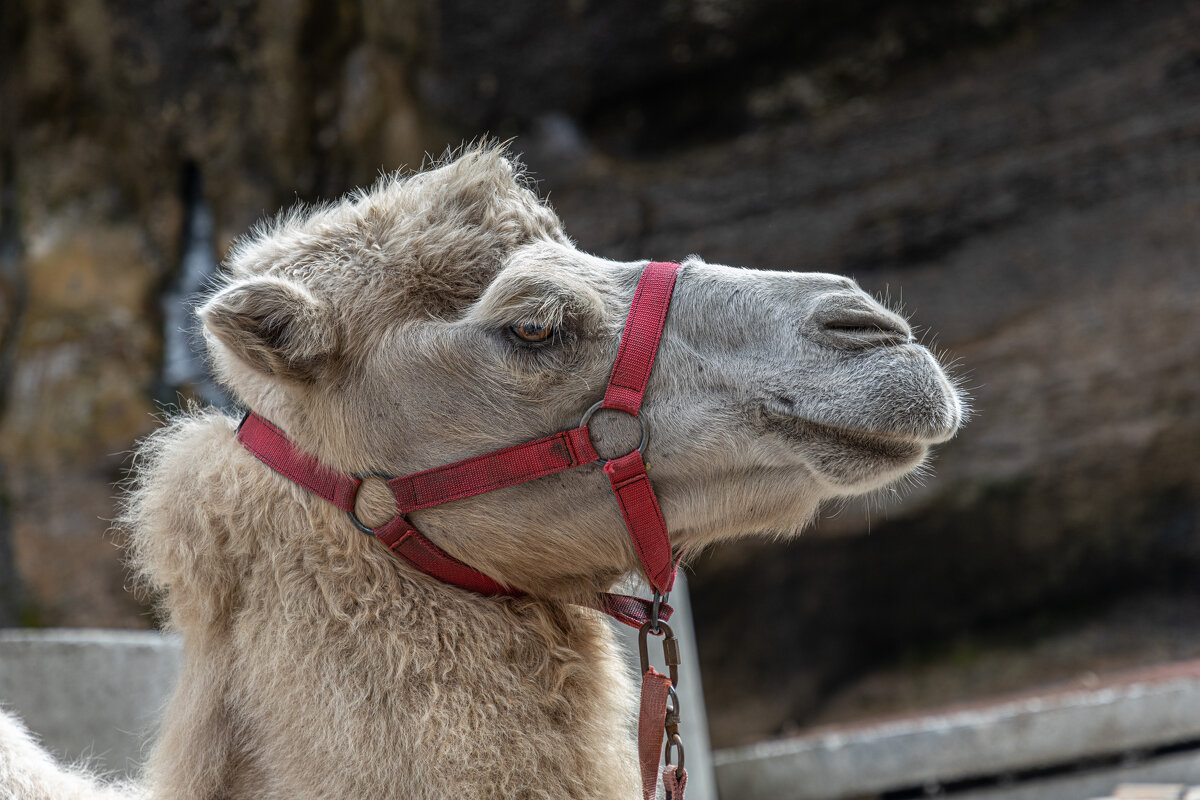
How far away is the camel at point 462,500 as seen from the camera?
6.43 ft

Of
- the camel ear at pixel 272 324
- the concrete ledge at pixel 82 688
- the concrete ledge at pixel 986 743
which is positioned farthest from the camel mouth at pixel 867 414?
the concrete ledge at pixel 986 743

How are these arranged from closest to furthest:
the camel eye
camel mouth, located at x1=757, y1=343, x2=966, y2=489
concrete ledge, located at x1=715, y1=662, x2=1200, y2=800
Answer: camel mouth, located at x1=757, y1=343, x2=966, y2=489 < the camel eye < concrete ledge, located at x1=715, y1=662, x2=1200, y2=800

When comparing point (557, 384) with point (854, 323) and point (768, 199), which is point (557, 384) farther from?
point (768, 199)

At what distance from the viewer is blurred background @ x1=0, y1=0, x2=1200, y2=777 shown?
23.2 ft

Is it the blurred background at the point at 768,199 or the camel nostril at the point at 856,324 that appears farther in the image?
the blurred background at the point at 768,199

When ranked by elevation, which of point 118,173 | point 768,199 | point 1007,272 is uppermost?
point 118,173

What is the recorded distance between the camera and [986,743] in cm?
478

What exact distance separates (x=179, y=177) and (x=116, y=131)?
0.57 m

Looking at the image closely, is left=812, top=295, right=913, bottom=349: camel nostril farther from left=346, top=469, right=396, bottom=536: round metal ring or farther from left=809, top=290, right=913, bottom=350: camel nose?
left=346, top=469, right=396, bottom=536: round metal ring

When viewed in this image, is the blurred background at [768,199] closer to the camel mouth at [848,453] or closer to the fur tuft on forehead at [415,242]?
the fur tuft on forehead at [415,242]

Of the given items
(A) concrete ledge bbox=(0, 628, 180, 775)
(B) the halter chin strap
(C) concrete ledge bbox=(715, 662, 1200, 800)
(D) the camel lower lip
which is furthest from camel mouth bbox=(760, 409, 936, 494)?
(C) concrete ledge bbox=(715, 662, 1200, 800)

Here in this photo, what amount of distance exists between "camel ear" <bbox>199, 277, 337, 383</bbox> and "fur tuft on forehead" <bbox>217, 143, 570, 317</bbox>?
0.31 ft

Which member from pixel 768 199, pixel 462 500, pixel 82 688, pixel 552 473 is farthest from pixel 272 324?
pixel 768 199

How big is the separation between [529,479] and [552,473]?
1.9 inches
